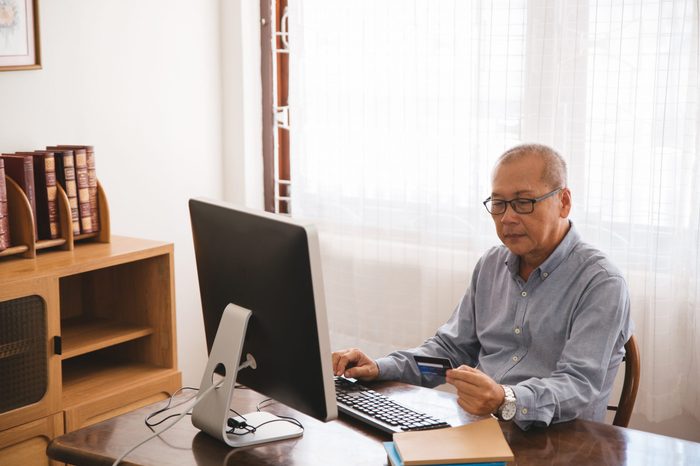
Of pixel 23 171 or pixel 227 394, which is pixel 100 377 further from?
pixel 227 394

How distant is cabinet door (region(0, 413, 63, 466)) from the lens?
7.98 ft

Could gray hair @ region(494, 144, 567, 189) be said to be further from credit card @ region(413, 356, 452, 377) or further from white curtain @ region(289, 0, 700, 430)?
white curtain @ region(289, 0, 700, 430)

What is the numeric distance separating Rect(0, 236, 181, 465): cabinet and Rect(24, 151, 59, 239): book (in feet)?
0.27

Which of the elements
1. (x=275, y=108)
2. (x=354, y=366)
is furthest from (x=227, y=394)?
(x=275, y=108)

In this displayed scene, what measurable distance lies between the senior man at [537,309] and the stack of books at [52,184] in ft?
3.91

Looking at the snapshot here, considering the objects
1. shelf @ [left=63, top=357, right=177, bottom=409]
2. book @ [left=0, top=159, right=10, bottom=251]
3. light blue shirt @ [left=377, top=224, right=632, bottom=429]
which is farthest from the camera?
shelf @ [left=63, top=357, right=177, bottom=409]

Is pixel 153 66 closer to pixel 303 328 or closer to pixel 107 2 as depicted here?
pixel 107 2

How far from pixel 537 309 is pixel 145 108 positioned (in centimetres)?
196

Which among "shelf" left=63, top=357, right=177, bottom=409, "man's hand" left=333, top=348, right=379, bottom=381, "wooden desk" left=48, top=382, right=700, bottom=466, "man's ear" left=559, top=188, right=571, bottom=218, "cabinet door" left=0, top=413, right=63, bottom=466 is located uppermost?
"man's ear" left=559, top=188, right=571, bottom=218

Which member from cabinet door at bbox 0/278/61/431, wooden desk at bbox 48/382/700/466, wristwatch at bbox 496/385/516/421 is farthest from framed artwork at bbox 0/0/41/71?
wristwatch at bbox 496/385/516/421

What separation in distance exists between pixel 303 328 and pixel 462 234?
1785 mm

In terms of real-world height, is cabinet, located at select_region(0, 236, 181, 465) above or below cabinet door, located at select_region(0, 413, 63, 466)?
above

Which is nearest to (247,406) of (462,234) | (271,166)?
(462,234)

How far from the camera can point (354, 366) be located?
215 cm
